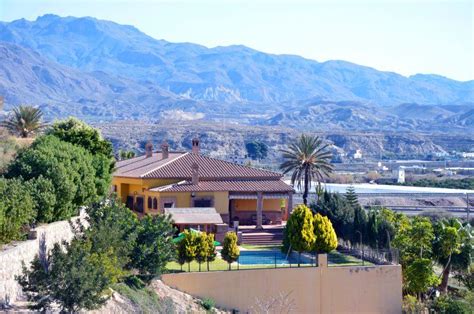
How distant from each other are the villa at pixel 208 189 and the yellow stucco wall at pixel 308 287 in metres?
10.9

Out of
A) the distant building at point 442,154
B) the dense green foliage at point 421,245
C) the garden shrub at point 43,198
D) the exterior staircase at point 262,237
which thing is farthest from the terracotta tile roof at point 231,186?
the distant building at point 442,154

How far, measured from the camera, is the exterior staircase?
41438mm

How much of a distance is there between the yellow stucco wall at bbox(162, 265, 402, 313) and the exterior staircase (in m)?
8.64

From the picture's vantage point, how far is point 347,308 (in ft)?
108

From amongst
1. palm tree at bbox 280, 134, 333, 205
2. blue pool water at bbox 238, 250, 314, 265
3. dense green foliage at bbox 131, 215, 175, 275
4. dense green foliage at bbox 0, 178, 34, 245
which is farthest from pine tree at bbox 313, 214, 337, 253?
palm tree at bbox 280, 134, 333, 205

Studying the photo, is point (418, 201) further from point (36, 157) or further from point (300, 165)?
point (36, 157)

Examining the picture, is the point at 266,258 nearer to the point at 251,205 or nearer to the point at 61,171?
the point at 61,171

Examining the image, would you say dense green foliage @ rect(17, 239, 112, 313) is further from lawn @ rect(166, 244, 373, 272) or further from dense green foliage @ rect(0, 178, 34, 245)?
lawn @ rect(166, 244, 373, 272)

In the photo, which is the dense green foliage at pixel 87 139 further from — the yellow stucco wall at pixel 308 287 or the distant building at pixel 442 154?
the distant building at pixel 442 154

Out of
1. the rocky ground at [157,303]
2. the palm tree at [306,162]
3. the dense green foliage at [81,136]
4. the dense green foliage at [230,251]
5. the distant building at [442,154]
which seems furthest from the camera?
the distant building at [442,154]

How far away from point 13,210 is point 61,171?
568 cm

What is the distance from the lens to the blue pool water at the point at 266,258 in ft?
113

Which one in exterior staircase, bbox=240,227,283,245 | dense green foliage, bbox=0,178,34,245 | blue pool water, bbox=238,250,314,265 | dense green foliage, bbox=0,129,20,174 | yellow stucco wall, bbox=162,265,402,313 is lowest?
yellow stucco wall, bbox=162,265,402,313

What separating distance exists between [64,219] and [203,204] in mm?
15564
